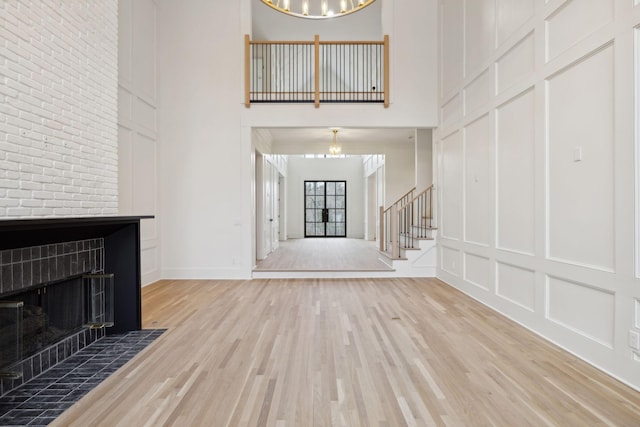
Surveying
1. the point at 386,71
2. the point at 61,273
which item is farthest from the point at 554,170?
the point at 61,273

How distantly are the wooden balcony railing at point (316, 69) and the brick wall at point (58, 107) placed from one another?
2975 millimetres

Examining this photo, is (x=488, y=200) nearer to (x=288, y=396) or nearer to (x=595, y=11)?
(x=595, y=11)

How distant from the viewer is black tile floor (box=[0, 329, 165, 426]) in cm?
205

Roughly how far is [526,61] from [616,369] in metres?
2.85

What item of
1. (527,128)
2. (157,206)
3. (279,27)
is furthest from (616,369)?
(279,27)

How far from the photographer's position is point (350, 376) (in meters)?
2.51

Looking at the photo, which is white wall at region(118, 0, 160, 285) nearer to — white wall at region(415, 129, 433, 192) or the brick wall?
the brick wall

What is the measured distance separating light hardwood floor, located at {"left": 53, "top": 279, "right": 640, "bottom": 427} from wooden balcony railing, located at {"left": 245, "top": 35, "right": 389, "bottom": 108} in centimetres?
387

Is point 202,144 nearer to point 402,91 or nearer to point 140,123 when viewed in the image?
point 140,123

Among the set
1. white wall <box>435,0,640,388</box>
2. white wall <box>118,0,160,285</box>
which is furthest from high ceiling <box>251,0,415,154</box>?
white wall <box>435,0,640,388</box>

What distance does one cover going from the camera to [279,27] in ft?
28.6

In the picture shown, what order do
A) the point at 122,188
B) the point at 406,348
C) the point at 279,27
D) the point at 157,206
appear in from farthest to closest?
1. the point at 279,27
2. the point at 157,206
3. the point at 122,188
4. the point at 406,348

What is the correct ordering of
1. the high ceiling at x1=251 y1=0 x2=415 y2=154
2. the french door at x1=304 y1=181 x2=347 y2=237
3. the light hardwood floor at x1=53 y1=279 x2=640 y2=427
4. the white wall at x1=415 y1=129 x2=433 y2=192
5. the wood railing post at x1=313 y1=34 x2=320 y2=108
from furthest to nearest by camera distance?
the french door at x1=304 y1=181 x2=347 y2=237
the high ceiling at x1=251 y1=0 x2=415 y2=154
the white wall at x1=415 y1=129 x2=433 y2=192
the wood railing post at x1=313 y1=34 x2=320 y2=108
the light hardwood floor at x1=53 y1=279 x2=640 y2=427

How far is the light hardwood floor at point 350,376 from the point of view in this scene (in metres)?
2.02
